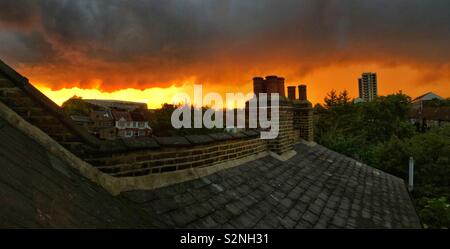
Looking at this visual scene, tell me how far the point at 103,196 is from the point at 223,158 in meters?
2.90

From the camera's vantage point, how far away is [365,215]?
17.9 ft

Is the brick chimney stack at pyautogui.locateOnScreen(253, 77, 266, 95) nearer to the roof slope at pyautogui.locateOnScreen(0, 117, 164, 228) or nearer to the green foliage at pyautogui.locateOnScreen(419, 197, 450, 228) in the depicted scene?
the roof slope at pyautogui.locateOnScreen(0, 117, 164, 228)

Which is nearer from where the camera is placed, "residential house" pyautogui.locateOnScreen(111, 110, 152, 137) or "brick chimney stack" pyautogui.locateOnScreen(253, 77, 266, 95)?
"brick chimney stack" pyautogui.locateOnScreen(253, 77, 266, 95)

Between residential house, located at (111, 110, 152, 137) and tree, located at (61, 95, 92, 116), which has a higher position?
tree, located at (61, 95, 92, 116)

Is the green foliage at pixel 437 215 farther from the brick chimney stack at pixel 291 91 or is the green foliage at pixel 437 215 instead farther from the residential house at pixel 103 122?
the residential house at pixel 103 122

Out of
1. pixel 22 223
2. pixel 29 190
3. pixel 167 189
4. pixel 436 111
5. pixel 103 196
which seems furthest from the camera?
pixel 436 111

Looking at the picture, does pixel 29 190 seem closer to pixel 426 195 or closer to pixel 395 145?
pixel 426 195

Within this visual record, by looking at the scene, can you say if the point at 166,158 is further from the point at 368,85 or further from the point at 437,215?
the point at 368,85

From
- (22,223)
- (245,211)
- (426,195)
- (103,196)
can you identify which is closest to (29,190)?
(22,223)

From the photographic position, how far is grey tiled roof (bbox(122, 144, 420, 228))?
3.38 meters

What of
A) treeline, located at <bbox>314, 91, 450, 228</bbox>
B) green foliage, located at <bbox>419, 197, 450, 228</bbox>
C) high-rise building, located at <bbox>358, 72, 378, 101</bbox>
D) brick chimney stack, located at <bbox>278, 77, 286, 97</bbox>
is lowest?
green foliage, located at <bbox>419, 197, 450, 228</bbox>

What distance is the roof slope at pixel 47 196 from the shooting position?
72.3 inches

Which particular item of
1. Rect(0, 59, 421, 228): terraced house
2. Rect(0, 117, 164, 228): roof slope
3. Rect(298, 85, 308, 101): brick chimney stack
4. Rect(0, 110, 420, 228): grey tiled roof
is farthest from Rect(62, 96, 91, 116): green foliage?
Rect(0, 117, 164, 228): roof slope

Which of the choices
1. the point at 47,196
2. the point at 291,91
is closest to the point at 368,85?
the point at 291,91
